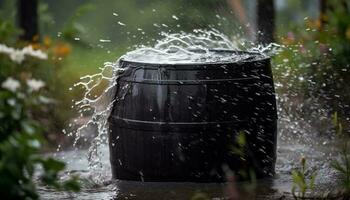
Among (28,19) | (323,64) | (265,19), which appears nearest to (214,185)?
(323,64)

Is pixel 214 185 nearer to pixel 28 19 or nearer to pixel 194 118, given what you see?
pixel 194 118

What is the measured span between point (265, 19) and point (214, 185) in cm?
419

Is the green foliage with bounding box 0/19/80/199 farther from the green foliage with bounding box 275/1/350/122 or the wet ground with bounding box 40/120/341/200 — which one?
the green foliage with bounding box 275/1/350/122

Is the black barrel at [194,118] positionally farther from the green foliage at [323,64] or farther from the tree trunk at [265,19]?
the tree trunk at [265,19]

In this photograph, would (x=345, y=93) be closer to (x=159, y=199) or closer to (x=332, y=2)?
(x=332, y=2)

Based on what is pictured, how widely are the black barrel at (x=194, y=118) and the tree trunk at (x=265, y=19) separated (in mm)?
3554

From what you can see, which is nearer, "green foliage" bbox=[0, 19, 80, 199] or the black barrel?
"green foliage" bbox=[0, 19, 80, 199]

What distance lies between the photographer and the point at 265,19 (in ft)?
31.2

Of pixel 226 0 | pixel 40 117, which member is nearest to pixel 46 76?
pixel 40 117

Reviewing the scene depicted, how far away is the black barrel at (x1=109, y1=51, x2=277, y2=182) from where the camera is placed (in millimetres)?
5590

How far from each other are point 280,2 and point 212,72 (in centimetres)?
1137

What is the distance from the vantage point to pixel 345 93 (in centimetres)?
801

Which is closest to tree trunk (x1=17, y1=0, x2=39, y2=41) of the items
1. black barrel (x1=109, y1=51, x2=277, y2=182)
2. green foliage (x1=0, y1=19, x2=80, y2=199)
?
black barrel (x1=109, y1=51, x2=277, y2=182)

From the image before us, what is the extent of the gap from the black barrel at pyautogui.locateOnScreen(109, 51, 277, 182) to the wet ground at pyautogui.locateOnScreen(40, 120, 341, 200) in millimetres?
128
